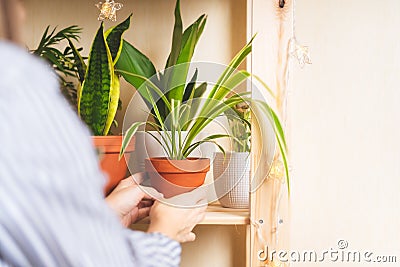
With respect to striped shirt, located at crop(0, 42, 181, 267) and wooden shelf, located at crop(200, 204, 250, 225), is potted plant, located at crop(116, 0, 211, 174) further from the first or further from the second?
striped shirt, located at crop(0, 42, 181, 267)

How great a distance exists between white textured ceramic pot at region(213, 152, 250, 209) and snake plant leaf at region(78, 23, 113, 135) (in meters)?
0.24

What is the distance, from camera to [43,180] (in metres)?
0.39

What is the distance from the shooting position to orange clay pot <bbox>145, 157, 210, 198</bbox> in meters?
1.06

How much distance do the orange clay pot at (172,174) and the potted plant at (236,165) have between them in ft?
0.27

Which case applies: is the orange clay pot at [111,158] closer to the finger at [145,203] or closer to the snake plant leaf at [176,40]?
the finger at [145,203]

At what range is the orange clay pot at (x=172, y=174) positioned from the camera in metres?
1.06

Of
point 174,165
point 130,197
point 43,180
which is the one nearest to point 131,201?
point 130,197

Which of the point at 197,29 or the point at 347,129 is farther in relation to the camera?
the point at 347,129

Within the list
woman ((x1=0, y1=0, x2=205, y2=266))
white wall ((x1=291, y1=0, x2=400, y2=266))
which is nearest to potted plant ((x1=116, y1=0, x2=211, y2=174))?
white wall ((x1=291, y1=0, x2=400, y2=266))

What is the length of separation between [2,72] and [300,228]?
3.16ft

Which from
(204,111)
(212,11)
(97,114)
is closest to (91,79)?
(97,114)

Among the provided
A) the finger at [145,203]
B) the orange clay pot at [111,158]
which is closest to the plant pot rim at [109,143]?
the orange clay pot at [111,158]

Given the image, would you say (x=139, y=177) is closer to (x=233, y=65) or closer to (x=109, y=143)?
(x=109, y=143)

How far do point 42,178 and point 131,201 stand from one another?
61 cm
